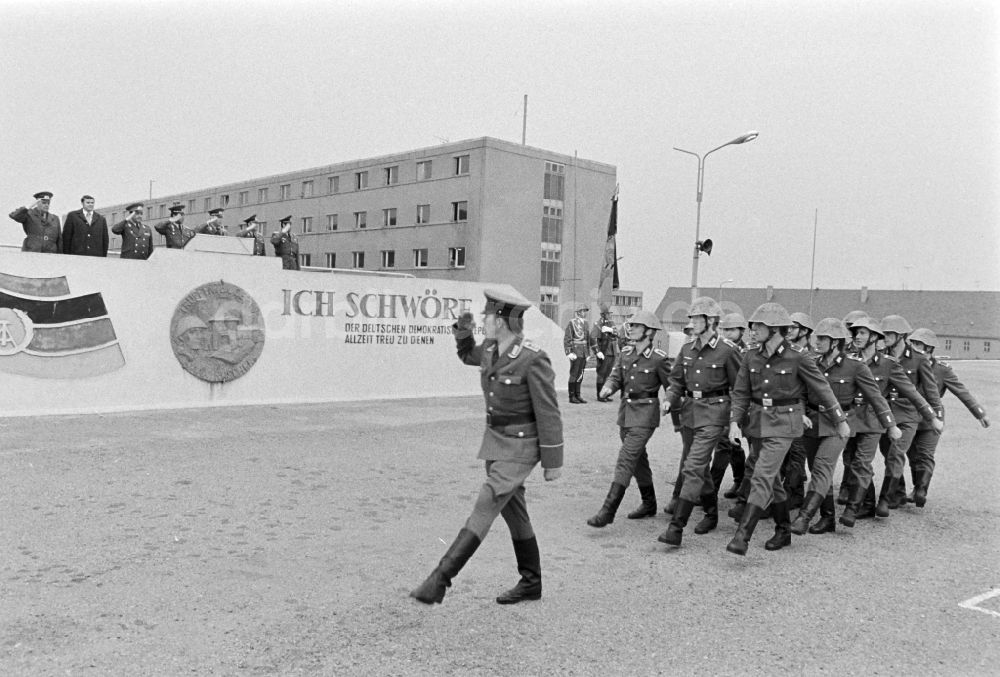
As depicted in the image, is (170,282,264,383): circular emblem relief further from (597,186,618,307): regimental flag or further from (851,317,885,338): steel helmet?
(597,186,618,307): regimental flag

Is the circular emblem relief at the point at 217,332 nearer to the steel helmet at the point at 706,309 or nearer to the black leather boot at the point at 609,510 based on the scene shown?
the black leather boot at the point at 609,510

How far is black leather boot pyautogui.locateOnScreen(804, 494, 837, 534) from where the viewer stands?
6906 millimetres

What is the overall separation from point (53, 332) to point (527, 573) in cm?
975

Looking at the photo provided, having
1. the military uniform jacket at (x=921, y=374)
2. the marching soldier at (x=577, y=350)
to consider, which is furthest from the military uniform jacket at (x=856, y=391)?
the marching soldier at (x=577, y=350)

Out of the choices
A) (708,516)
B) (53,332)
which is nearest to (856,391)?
(708,516)

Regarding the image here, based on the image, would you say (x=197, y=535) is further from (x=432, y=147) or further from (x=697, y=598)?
(x=432, y=147)

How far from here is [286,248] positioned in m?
15.7

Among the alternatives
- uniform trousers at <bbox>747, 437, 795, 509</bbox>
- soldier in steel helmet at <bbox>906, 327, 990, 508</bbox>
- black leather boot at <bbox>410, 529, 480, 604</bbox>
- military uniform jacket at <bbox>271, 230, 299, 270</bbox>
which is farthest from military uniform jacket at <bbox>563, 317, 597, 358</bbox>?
black leather boot at <bbox>410, 529, 480, 604</bbox>

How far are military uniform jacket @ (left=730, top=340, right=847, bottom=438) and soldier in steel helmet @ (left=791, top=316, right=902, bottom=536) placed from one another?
0.13 m

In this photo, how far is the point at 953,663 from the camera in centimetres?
419

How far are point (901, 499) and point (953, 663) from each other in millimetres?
4130

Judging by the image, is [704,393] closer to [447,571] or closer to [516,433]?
[516,433]

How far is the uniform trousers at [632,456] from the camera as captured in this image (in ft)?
22.1

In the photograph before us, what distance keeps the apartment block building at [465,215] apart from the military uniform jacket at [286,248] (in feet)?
85.0
